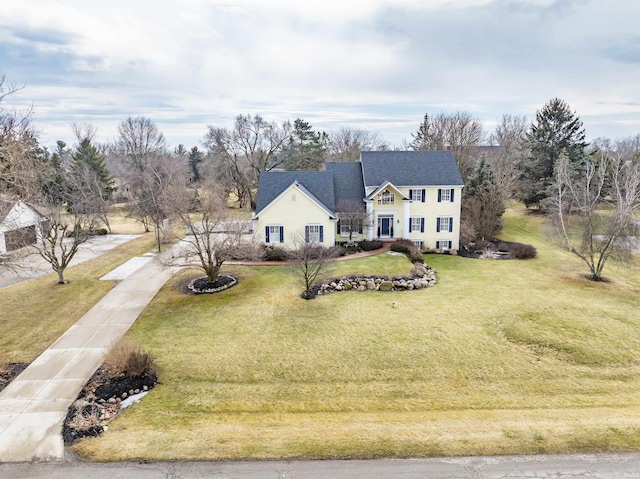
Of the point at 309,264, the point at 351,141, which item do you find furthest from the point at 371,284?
the point at 351,141

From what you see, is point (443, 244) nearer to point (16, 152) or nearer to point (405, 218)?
point (405, 218)

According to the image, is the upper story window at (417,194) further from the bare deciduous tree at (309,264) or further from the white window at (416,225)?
the bare deciduous tree at (309,264)

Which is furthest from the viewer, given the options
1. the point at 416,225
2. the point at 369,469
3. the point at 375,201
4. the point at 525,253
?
the point at 416,225

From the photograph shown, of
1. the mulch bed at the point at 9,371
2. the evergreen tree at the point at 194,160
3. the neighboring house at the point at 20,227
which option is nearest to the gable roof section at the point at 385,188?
the neighboring house at the point at 20,227

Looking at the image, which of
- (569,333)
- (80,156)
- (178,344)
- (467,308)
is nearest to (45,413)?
(178,344)

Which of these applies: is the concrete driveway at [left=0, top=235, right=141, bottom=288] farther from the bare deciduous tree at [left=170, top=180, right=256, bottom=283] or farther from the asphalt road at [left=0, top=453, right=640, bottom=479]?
the asphalt road at [left=0, top=453, right=640, bottom=479]
